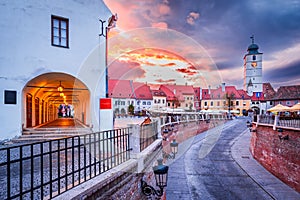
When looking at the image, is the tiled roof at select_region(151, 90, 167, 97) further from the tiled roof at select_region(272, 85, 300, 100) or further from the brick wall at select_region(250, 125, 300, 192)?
the brick wall at select_region(250, 125, 300, 192)

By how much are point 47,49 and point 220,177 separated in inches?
471

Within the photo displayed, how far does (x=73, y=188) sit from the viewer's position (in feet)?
10.4

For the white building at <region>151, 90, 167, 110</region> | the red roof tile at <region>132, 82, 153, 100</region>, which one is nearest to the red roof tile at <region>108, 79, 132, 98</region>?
the red roof tile at <region>132, 82, 153, 100</region>

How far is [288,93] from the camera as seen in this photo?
3816 centimetres

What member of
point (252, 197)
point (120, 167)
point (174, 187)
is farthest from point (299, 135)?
point (120, 167)

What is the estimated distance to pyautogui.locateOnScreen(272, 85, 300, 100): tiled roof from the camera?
122ft

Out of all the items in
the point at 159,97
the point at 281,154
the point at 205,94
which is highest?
the point at 205,94

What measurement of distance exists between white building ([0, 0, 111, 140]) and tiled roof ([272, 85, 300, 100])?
128ft

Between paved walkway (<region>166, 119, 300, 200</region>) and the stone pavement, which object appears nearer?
paved walkway (<region>166, 119, 300, 200</region>)

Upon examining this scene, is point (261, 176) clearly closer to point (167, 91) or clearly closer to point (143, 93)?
point (143, 93)

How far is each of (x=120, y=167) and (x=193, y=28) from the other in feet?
36.0

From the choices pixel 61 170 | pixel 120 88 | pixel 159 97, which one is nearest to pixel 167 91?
pixel 159 97

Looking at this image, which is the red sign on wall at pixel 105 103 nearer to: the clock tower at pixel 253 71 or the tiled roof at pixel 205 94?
the tiled roof at pixel 205 94

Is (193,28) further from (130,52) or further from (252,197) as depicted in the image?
(252,197)
